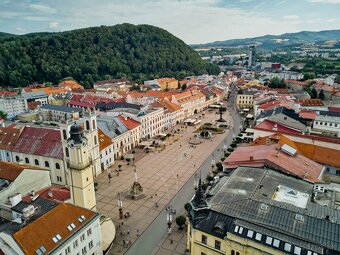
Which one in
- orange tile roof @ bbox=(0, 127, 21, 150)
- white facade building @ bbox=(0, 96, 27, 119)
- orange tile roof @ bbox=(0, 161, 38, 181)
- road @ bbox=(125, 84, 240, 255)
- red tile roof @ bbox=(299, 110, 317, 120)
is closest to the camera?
road @ bbox=(125, 84, 240, 255)

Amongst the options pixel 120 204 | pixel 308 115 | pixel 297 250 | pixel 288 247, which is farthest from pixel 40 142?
pixel 308 115

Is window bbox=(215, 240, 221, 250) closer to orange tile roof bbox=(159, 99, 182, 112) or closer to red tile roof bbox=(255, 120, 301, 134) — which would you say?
red tile roof bbox=(255, 120, 301, 134)

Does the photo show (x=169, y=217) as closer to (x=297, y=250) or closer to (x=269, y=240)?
(x=269, y=240)

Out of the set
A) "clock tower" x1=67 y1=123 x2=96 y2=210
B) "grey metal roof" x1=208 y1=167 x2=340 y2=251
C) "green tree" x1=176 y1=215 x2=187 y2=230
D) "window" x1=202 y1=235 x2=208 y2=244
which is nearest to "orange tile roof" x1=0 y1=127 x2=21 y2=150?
"clock tower" x1=67 y1=123 x2=96 y2=210

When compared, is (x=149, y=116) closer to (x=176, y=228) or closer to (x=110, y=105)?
(x=110, y=105)

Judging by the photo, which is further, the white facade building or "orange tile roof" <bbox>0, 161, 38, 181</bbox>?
the white facade building

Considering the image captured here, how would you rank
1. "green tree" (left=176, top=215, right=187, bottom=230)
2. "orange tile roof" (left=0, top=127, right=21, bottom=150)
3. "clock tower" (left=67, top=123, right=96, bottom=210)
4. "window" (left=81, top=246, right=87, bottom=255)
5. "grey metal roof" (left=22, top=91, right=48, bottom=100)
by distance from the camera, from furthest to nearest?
"grey metal roof" (left=22, top=91, right=48, bottom=100), "orange tile roof" (left=0, top=127, right=21, bottom=150), "green tree" (left=176, top=215, right=187, bottom=230), "clock tower" (left=67, top=123, right=96, bottom=210), "window" (left=81, top=246, right=87, bottom=255)

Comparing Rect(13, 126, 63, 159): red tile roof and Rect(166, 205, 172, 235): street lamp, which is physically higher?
Rect(13, 126, 63, 159): red tile roof

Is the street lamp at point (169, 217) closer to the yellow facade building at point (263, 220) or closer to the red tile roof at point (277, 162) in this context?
the yellow facade building at point (263, 220)
